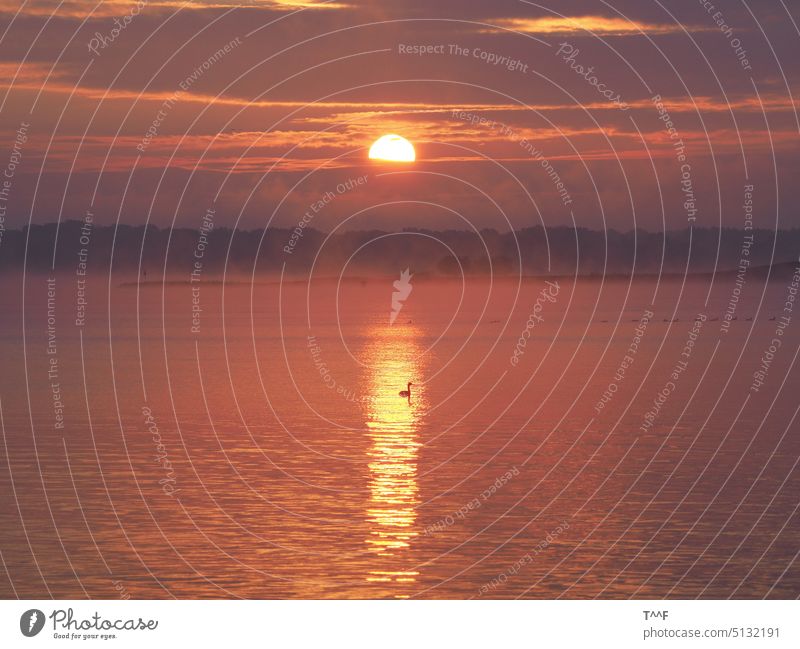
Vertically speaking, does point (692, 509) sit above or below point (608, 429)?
below

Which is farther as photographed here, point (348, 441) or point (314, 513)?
point (348, 441)

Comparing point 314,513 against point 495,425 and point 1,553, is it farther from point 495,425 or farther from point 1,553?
point 495,425

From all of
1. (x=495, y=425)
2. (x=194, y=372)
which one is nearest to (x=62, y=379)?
(x=194, y=372)

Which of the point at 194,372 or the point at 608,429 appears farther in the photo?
the point at 194,372

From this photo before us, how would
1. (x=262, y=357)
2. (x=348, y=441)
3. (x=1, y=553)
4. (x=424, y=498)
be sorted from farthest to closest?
(x=262, y=357)
(x=348, y=441)
(x=424, y=498)
(x=1, y=553)

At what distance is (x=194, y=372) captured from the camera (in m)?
141

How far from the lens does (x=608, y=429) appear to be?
89.2 m
